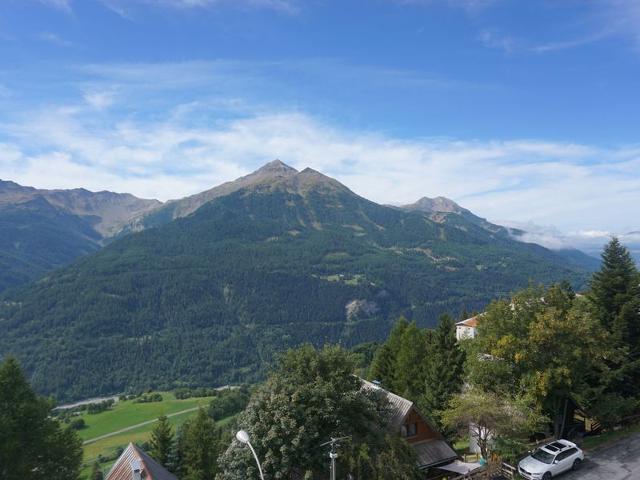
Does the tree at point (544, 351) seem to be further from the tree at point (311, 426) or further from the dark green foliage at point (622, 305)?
the tree at point (311, 426)

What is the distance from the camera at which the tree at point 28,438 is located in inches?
1277

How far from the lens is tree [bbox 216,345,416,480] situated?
26.3 m

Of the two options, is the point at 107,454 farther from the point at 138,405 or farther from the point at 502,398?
the point at 502,398

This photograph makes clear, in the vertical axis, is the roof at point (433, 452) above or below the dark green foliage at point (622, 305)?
below

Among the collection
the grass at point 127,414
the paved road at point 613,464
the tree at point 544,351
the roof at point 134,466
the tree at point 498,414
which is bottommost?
the grass at point 127,414

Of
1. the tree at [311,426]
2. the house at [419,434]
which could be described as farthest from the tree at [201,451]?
the house at [419,434]

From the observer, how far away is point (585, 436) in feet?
118

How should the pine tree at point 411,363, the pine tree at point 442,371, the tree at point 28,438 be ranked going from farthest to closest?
the pine tree at point 411,363 < the pine tree at point 442,371 < the tree at point 28,438

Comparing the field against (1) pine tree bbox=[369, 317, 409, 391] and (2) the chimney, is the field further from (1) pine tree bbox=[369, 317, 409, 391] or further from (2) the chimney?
(2) the chimney

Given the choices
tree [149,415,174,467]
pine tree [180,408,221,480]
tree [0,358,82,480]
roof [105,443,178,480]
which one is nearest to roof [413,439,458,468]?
roof [105,443,178,480]

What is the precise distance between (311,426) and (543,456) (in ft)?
47.1

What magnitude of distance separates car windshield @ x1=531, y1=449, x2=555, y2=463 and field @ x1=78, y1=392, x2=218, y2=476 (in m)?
116

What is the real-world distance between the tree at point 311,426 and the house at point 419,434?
4719 mm

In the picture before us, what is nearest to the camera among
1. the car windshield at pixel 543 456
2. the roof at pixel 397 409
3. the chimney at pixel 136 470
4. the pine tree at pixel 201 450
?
the car windshield at pixel 543 456
